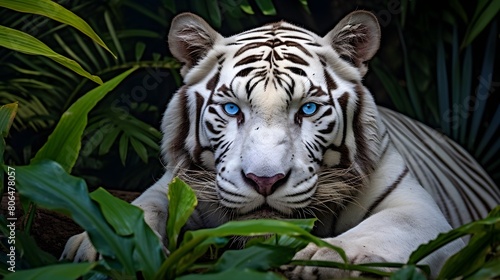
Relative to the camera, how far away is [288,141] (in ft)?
6.98

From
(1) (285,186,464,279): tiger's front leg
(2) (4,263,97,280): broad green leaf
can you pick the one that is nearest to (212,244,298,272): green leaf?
(1) (285,186,464,279): tiger's front leg

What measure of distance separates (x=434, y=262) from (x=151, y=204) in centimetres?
84

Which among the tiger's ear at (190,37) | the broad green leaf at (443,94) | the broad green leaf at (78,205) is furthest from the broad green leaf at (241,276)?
A: the broad green leaf at (443,94)

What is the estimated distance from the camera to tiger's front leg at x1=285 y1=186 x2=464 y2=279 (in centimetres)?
181

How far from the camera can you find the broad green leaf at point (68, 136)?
1.84 m

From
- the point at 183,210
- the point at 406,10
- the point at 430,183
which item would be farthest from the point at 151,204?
the point at 406,10

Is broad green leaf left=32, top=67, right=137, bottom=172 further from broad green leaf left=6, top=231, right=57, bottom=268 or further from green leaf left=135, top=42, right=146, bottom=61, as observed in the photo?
green leaf left=135, top=42, right=146, bottom=61

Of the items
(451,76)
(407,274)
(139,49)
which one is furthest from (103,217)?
(451,76)

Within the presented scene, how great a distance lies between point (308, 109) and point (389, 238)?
459 mm

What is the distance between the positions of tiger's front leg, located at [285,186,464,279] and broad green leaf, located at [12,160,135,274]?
1.33 feet

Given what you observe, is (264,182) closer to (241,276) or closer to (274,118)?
(274,118)

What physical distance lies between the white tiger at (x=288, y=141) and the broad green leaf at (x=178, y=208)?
0.28 m

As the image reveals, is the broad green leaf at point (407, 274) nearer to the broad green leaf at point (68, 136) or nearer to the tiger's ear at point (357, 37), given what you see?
the broad green leaf at point (68, 136)

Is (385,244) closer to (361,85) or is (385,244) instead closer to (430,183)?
(361,85)
